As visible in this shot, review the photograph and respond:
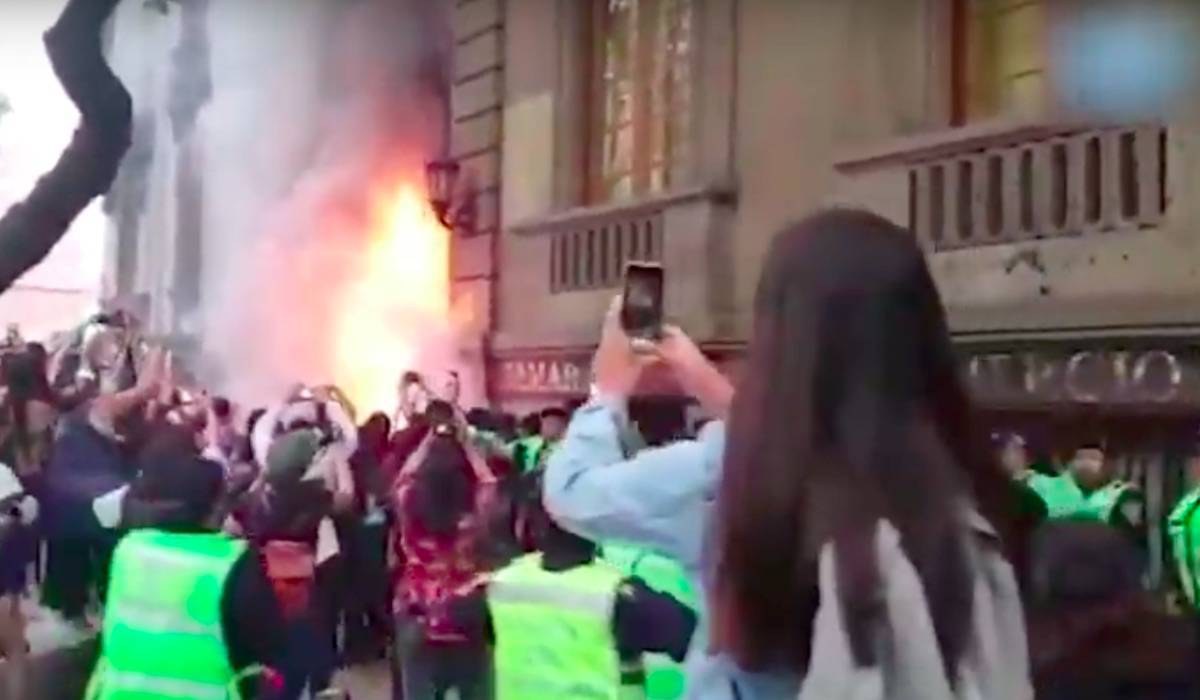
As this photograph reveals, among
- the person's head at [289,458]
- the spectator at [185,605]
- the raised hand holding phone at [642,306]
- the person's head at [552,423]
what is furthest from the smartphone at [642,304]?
the person's head at [552,423]

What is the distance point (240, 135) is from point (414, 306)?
1.96ft

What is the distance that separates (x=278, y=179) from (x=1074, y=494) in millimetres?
2001

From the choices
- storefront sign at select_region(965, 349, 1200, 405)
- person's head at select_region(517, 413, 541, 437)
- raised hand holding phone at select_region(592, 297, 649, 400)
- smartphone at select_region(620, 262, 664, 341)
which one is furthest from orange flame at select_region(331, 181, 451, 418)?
raised hand holding phone at select_region(592, 297, 649, 400)

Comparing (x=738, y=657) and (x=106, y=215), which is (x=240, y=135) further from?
(x=738, y=657)

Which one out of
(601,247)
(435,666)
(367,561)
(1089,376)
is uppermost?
(601,247)

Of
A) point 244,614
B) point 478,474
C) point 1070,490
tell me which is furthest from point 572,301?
point 244,614

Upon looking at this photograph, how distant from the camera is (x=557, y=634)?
2.40m

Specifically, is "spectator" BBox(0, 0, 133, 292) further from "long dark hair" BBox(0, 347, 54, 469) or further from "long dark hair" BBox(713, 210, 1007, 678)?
"long dark hair" BBox(713, 210, 1007, 678)

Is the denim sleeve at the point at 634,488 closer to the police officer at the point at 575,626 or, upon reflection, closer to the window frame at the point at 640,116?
the police officer at the point at 575,626

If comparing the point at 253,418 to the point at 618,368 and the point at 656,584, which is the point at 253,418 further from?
the point at 618,368

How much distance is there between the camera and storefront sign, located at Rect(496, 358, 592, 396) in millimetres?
4125

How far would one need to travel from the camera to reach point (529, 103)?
4566 millimetres

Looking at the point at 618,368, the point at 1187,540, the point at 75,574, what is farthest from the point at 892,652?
the point at 75,574

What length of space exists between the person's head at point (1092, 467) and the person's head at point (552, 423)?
44.4 inches
